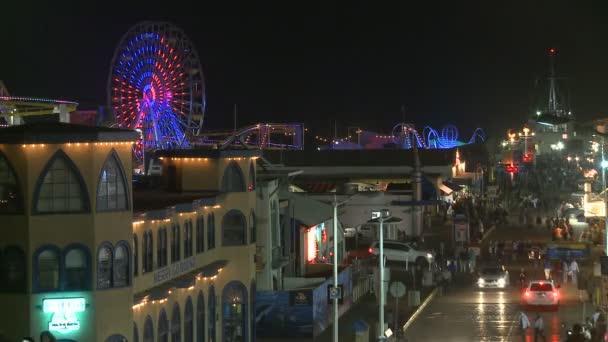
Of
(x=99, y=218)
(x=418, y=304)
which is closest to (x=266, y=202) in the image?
(x=418, y=304)

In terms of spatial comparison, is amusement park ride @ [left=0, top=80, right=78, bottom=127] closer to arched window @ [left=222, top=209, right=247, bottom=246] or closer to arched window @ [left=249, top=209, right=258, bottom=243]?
arched window @ [left=249, top=209, right=258, bottom=243]

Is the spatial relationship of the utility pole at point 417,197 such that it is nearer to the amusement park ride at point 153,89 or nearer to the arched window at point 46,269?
the amusement park ride at point 153,89

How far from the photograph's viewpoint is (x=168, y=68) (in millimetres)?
61688

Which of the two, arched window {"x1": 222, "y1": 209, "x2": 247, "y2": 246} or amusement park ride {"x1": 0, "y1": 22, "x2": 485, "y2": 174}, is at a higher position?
amusement park ride {"x1": 0, "y1": 22, "x2": 485, "y2": 174}

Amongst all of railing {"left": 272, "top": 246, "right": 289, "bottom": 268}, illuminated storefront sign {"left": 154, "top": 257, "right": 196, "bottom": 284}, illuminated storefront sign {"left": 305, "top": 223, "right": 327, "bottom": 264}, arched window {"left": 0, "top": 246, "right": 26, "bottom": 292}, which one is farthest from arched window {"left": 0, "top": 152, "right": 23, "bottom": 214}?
illuminated storefront sign {"left": 305, "top": 223, "right": 327, "bottom": 264}

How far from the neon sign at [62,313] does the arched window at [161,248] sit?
14.4 ft

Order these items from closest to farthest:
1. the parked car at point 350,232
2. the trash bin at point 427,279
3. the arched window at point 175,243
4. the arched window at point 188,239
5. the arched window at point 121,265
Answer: the arched window at point 121,265, the arched window at point 175,243, the arched window at point 188,239, the trash bin at point 427,279, the parked car at point 350,232

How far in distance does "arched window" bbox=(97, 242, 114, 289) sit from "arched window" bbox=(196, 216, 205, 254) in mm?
7291

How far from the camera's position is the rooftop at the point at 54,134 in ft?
84.2

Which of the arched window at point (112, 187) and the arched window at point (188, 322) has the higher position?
the arched window at point (112, 187)

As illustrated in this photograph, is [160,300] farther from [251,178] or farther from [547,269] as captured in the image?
[547,269]

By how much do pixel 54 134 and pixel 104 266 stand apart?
3.08m

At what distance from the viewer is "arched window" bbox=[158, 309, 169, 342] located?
2972cm

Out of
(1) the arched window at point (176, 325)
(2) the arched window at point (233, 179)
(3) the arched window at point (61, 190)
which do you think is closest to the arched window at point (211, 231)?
(2) the arched window at point (233, 179)
